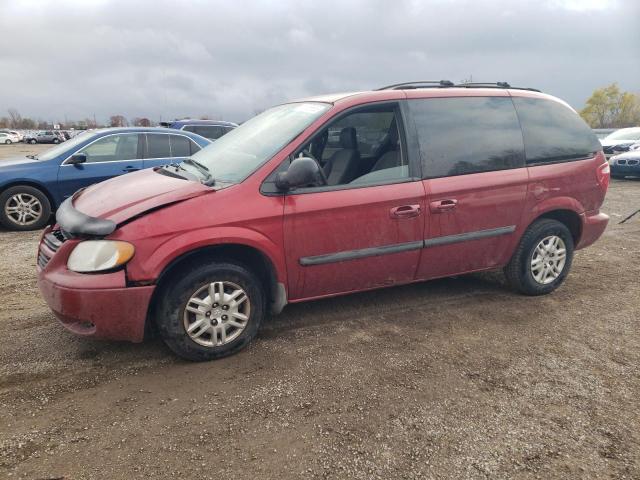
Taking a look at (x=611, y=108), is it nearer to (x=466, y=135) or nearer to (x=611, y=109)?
(x=611, y=109)

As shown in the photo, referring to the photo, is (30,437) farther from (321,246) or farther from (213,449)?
(321,246)

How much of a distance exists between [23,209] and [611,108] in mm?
84060

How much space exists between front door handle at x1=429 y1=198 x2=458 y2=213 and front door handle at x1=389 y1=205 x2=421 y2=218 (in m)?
0.13

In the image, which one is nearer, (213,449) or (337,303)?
(213,449)

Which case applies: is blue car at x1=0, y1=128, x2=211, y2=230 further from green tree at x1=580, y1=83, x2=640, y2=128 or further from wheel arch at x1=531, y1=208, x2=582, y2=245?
green tree at x1=580, y1=83, x2=640, y2=128

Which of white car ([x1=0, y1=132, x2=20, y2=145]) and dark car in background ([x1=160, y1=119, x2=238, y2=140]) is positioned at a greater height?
white car ([x1=0, y1=132, x2=20, y2=145])

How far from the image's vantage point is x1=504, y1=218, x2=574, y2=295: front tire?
429 centimetres

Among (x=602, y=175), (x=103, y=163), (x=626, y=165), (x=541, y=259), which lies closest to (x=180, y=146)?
(x=103, y=163)

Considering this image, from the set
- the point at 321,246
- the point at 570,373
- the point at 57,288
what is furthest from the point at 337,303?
the point at 57,288

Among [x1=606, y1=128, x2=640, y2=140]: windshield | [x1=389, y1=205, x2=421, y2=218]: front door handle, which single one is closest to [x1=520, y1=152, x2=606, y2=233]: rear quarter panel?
[x1=389, y1=205, x2=421, y2=218]: front door handle

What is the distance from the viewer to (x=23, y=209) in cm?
699

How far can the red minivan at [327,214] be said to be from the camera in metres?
2.95

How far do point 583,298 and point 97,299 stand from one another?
4.21m

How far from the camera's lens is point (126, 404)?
108 inches
